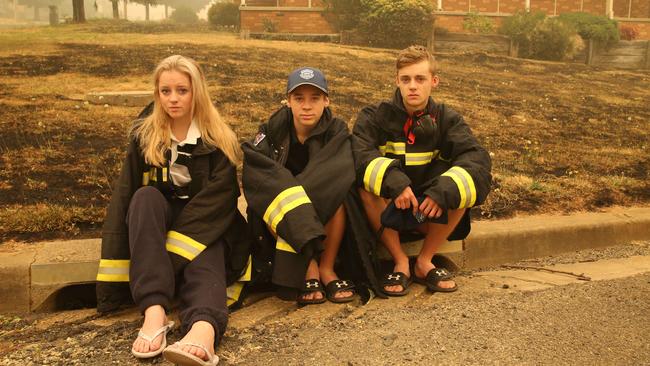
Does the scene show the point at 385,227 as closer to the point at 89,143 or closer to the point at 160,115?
the point at 160,115

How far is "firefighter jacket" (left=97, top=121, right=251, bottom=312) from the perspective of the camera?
10.1ft

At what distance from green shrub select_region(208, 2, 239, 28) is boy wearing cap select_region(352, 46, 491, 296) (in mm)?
18368

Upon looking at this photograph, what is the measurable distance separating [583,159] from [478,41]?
29.2 feet

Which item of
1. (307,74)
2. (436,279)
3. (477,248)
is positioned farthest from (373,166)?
(477,248)

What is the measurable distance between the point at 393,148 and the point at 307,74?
0.70 metres

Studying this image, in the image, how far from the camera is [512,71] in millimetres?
12352

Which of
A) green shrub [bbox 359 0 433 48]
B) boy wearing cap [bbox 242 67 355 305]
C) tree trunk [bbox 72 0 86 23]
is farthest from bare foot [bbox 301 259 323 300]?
tree trunk [bbox 72 0 86 23]

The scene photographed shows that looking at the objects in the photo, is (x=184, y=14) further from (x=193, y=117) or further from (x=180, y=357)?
(x=180, y=357)

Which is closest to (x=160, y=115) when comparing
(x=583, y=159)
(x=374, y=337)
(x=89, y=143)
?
(x=374, y=337)

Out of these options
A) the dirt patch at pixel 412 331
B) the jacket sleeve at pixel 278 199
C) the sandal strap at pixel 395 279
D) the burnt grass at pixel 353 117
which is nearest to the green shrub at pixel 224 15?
the burnt grass at pixel 353 117

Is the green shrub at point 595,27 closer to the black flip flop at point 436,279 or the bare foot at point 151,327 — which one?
the black flip flop at point 436,279

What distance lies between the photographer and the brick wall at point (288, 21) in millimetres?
17344

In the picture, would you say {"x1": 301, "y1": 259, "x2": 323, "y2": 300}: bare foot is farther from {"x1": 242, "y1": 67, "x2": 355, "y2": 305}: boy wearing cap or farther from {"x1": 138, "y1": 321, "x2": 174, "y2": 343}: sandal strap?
{"x1": 138, "y1": 321, "x2": 174, "y2": 343}: sandal strap

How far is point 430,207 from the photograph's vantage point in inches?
131
